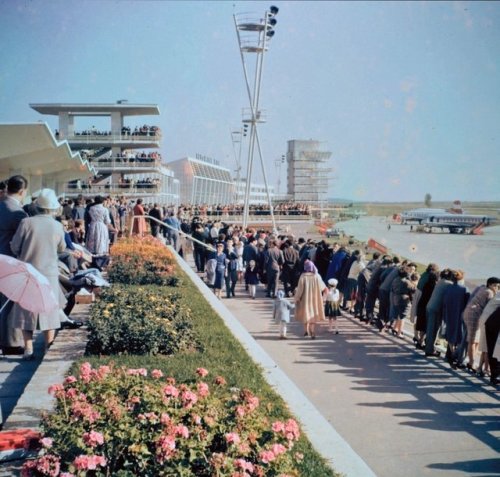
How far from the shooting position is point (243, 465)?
3668mm

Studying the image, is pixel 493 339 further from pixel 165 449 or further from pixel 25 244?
pixel 165 449

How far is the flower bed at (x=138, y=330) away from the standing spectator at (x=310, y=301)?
5.64 meters

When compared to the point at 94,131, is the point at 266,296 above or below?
below

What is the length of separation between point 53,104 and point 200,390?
48.5 meters

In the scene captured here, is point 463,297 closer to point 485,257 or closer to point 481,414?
point 481,414

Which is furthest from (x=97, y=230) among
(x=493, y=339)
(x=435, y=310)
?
(x=493, y=339)

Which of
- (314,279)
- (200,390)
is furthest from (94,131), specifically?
A: (200,390)

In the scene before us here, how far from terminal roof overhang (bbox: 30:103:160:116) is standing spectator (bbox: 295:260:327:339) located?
37.6 m

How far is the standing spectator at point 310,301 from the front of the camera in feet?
47.5

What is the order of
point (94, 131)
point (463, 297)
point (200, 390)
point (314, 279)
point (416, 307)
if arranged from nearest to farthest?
point (200, 390), point (463, 297), point (416, 307), point (314, 279), point (94, 131)

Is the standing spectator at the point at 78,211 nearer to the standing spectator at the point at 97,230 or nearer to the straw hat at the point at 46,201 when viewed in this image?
the standing spectator at the point at 97,230

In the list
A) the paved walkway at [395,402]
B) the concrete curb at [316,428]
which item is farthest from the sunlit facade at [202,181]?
the concrete curb at [316,428]

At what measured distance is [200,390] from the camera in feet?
14.9

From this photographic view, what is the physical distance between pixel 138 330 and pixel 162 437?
4.28 meters
